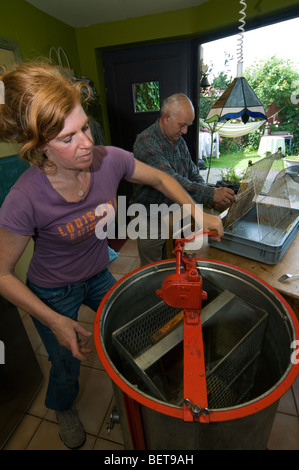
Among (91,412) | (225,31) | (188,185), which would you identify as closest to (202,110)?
(225,31)

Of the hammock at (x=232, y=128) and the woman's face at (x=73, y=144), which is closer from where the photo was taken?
the woman's face at (x=73, y=144)

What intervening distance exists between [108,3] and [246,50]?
123 centimetres

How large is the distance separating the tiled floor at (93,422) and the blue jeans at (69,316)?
0.70 feet

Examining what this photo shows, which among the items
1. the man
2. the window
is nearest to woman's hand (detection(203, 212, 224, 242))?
the man

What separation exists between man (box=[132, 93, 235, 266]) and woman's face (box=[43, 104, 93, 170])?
0.78 metres

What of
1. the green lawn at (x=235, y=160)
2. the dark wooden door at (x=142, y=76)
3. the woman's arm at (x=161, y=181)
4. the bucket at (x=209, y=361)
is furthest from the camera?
the green lawn at (x=235, y=160)

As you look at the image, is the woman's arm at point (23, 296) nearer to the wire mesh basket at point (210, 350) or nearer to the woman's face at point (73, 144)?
the wire mesh basket at point (210, 350)

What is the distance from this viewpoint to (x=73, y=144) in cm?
78

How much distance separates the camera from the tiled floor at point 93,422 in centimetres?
128

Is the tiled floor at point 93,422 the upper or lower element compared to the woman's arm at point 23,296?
lower

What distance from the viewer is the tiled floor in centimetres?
128

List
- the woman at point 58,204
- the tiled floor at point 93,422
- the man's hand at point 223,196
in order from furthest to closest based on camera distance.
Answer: the man's hand at point 223,196 < the tiled floor at point 93,422 < the woman at point 58,204

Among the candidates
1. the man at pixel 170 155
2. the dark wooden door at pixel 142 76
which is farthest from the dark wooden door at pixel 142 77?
the man at pixel 170 155

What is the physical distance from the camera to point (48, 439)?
133 centimetres
